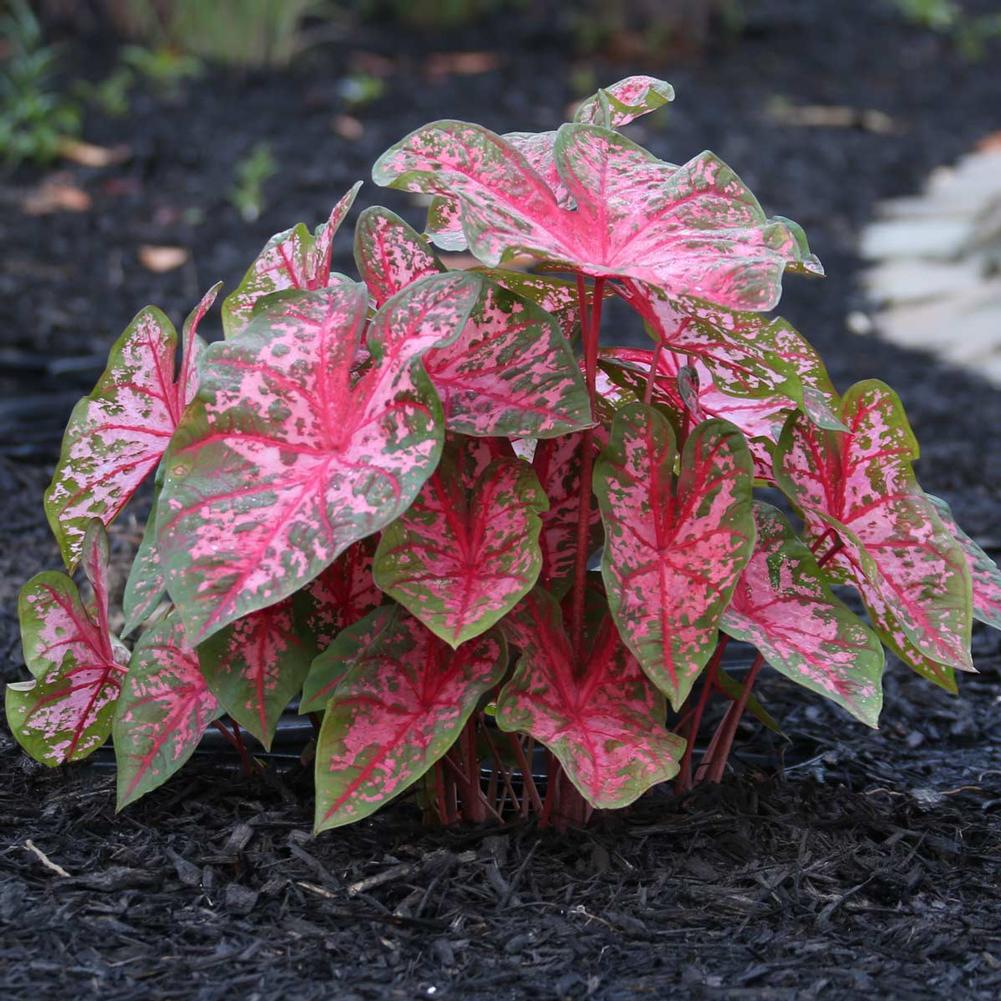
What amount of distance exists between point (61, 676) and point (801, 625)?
88cm

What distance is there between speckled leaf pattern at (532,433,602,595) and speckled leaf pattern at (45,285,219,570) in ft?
1.36

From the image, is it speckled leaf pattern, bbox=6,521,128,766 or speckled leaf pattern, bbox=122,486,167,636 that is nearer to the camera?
speckled leaf pattern, bbox=122,486,167,636

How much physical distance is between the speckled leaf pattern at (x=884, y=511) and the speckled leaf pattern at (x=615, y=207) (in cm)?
21

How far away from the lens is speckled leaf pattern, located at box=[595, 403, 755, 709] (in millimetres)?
1375

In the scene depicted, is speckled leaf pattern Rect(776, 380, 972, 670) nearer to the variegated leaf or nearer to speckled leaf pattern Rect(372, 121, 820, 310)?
speckled leaf pattern Rect(372, 121, 820, 310)

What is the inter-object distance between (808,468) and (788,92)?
5.98 metres

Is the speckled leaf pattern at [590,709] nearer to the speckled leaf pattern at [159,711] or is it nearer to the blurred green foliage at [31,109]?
the speckled leaf pattern at [159,711]

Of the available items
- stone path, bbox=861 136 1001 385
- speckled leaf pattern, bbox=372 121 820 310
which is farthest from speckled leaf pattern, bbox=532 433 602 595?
stone path, bbox=861 136 1001 385

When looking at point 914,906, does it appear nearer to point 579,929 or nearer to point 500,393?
point 579,929

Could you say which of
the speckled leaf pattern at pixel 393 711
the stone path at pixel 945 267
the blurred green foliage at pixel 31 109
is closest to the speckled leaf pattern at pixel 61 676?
the speckled leaf pattern at pixel 393 711

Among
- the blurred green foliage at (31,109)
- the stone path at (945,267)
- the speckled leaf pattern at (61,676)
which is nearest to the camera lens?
the speckled leaf pattern at (61,676)

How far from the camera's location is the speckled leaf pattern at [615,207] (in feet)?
4.33

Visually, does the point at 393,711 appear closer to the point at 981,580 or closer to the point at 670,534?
the point at 670,534

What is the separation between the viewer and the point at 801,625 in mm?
1495
